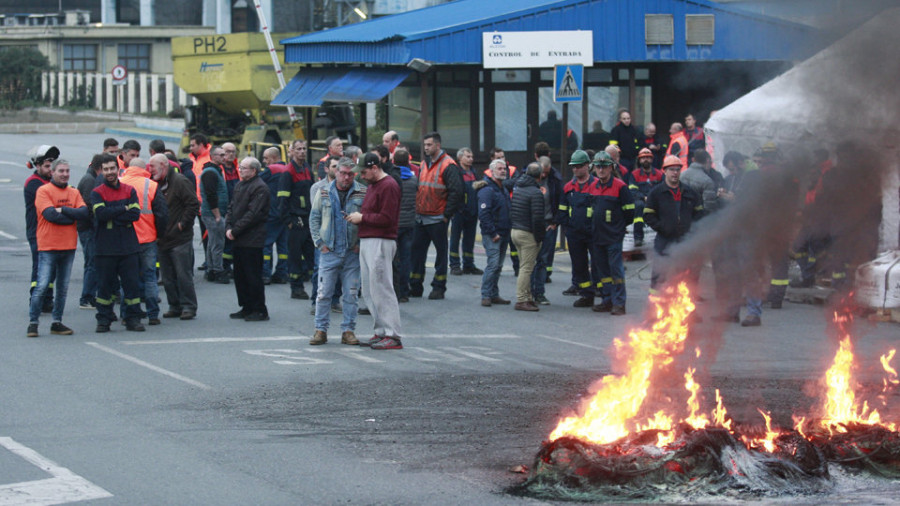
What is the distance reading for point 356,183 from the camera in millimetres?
12070

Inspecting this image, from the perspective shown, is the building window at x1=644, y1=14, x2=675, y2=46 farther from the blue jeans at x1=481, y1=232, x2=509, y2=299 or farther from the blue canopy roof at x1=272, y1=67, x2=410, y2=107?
the blue jeans at x1=481, y1=232, x2=509, y2=299

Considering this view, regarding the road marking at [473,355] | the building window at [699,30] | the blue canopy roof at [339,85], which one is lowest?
the road marking at [473,355]

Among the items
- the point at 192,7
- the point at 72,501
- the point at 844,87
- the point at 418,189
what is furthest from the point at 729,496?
the point at 192,7

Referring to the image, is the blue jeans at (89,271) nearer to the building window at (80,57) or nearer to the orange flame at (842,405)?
the orange flame at (842,405)

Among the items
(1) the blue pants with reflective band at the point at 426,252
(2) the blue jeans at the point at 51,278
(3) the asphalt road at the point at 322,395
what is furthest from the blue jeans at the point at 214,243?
(2) the blue jeans at the point at 51,278

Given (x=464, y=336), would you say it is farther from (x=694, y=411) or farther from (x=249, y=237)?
(x=694, y=411)

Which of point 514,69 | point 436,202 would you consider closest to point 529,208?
point 436,202

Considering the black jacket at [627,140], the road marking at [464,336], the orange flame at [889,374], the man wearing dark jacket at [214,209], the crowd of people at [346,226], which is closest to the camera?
the orange flame at [889,374]

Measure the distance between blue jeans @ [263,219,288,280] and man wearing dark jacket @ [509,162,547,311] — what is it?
333 centimetres

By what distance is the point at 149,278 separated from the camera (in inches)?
508

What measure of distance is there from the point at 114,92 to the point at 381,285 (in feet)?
144

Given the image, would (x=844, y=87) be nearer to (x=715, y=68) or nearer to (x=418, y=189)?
(x=418, y=189)

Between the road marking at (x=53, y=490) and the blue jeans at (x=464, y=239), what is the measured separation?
32.6ft

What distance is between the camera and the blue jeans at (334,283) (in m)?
11.8
